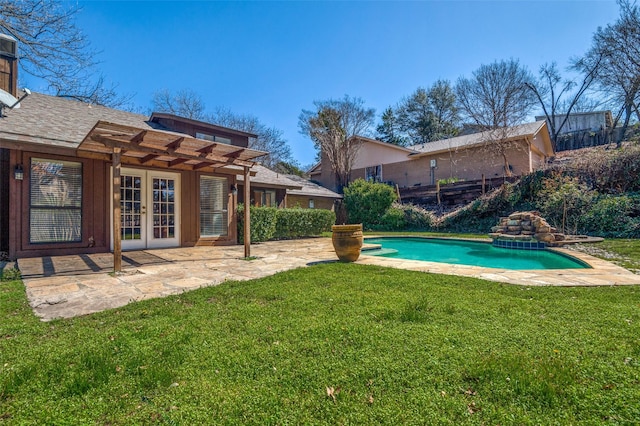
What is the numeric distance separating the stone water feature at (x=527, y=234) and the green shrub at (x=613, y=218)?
2.53 m

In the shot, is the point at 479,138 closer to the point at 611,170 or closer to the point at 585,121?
the point at 611,170

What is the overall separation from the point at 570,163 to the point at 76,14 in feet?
60.7

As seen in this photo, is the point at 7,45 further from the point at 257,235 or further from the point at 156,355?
the point at 156,355

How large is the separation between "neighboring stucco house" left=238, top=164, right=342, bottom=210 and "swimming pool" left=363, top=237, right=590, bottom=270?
502cm

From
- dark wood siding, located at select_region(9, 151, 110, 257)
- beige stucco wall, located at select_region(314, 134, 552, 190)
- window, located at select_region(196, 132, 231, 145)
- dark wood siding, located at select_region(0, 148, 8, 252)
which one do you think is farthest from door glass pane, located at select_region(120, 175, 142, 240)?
beige stucco wall, located at select_region(314, 134, 552, 190)

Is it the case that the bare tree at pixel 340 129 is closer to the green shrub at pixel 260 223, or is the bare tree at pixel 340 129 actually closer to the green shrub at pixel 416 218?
the green shrub at pixel 416 218

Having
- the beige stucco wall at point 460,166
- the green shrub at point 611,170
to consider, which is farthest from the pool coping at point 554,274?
the beige stucco wall at point 460,166

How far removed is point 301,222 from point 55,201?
7.71 m

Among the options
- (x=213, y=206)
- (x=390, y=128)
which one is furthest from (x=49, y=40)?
(x=390, y=128)

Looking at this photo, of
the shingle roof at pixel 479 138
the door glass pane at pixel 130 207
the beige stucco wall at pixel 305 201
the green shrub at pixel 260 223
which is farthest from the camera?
the beige stucco wall at pixel 305 201

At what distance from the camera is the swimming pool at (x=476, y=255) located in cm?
717

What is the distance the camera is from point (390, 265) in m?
6.04

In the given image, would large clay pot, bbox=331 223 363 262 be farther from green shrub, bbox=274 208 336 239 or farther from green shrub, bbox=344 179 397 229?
green shrub, bbox=344 179 397 229

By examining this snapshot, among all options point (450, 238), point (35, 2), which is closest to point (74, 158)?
point (35, 2)
